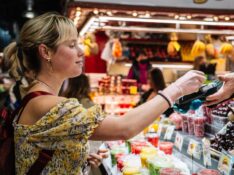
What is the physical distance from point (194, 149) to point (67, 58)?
3.72 ft

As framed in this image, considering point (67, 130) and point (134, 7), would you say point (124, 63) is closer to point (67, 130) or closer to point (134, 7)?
point (134, 7)

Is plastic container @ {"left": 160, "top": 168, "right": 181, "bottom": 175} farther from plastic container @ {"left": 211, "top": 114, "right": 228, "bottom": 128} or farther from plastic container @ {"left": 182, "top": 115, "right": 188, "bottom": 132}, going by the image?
plastic container @ {"left": 182, "top": 115, "right": 188, "bottom": 132}

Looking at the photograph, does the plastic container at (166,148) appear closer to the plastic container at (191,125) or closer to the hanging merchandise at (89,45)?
the plastic container at (191,125)

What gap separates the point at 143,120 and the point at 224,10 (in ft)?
9.90

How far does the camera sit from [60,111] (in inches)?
70.4

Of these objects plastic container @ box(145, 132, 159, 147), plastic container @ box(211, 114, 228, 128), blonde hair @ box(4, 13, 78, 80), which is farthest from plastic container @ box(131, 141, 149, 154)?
blonde hair @ box(4, 13, 78, 80)

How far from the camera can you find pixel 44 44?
1.93 m

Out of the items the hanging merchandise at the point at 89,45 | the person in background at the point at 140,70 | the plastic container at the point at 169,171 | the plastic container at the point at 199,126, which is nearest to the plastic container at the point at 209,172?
the plastic container at the point at 169,171

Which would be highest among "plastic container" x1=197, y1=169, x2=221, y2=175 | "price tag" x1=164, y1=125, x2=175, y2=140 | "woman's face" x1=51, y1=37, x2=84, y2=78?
"woman's face" x1=51, y1=37, x2=84, y2=78

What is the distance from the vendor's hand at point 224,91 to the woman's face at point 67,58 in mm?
760

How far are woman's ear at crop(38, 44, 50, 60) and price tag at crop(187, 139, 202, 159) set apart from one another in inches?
46.5

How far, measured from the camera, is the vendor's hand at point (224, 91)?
2158 mm

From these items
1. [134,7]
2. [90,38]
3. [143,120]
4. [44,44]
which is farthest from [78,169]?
[90,38]

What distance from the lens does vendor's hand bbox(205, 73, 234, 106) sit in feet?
7.08
